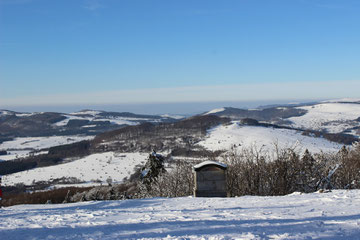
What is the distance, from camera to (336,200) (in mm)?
8852

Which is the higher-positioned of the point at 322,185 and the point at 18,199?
the point at 322,185

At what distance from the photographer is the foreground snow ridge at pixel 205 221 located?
6113 millimetres

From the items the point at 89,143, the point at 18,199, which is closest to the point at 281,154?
the point at 18,199

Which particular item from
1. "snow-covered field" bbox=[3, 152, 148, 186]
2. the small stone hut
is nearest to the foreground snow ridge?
the small stone hut

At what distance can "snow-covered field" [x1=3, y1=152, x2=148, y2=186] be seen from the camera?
102 meters

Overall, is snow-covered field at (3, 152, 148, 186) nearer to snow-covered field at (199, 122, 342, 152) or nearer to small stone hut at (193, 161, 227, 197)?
snow-covered field at (199, 122, 342, 152)

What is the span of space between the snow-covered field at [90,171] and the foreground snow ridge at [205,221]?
88042mm

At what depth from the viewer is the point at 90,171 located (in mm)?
112562

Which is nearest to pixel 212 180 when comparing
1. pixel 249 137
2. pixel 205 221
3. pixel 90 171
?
pixel 205 221

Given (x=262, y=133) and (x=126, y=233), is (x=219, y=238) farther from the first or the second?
(x=262, y=133)

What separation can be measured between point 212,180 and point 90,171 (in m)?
107

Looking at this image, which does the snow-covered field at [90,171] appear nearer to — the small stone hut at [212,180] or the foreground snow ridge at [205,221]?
the small stone hut at [212,180]

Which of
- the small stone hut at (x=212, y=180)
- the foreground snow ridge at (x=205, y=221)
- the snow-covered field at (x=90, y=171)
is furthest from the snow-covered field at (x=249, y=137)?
the foreground snow ridge at (x=205, y=221)

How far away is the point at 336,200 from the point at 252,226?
3.76 meters
